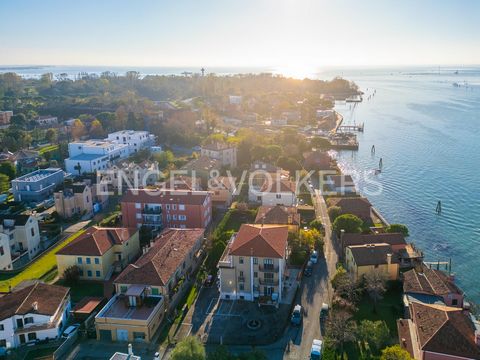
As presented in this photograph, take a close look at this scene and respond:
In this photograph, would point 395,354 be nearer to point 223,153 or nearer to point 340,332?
point 340,332

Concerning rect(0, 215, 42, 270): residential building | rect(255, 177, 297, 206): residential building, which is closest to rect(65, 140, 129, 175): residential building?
rect(0, 215, 42, 270): residential building

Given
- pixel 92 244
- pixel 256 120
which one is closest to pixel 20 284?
pixel 92 244

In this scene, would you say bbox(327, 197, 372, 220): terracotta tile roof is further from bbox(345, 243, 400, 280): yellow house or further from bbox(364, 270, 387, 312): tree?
bbox(364, 270, 387, 312): tree

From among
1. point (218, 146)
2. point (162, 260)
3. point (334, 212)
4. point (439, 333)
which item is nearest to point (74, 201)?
point (162, 260)

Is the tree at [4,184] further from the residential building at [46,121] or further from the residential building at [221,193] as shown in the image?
the residential building at [46,121]

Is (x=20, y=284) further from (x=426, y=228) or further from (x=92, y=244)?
(x=426, y=228)

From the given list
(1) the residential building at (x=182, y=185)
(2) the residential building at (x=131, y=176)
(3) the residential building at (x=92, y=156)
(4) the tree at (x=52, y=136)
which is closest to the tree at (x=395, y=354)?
(1) the residential building at (x=182, y=185)
